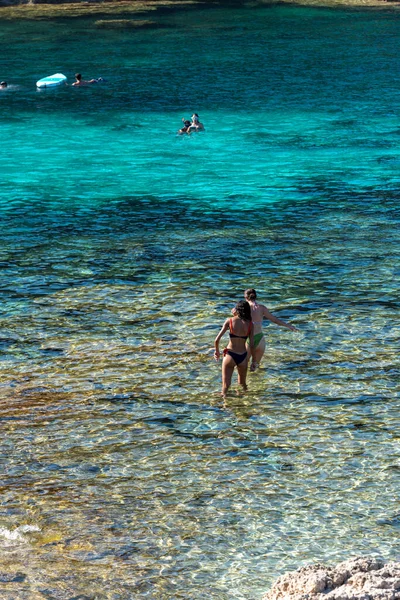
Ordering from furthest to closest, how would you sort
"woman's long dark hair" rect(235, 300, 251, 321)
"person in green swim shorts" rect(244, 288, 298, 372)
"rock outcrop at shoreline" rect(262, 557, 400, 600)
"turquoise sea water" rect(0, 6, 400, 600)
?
"person in green swim shorts" rect(244, 288, 298, 372)
"woman's long dark hair" rect(235, 300, 251, 321)
"turquoise sea water" rect(0, 6, 400, 600)
"rock outcrop at shoreline" rect(262, 557, 400, 600)

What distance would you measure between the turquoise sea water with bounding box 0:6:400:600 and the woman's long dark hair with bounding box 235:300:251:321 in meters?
1.60

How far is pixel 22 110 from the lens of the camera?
154ft

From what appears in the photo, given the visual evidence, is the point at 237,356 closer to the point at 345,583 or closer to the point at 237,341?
the point at 237,341

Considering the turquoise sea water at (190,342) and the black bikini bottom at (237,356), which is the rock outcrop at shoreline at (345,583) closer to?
the turquoise sea water at (190,342)

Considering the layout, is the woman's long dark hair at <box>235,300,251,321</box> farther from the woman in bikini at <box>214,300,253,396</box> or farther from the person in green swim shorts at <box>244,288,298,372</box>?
the person in green swim shorts at <box>244,288,298,372</box>

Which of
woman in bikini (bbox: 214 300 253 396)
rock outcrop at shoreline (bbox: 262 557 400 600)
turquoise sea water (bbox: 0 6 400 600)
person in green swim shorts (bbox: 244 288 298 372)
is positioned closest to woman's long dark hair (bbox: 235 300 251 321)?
woman in bikini (bbox: 214 300 253 396)

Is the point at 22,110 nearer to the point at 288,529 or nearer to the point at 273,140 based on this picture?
the point at 273,140

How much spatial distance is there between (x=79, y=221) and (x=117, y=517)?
18.0m

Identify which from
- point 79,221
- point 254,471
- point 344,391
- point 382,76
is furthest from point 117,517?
point 382,76

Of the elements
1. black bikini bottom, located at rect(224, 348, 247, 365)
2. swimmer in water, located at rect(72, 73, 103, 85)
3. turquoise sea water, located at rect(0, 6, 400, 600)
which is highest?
swimmer in water, located at rect(72, 73, 103, 85)

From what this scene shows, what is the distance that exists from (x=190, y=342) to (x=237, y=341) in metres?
2.94

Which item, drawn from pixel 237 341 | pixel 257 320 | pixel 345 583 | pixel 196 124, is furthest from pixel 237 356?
pixel 196 124

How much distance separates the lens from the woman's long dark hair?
17000mm

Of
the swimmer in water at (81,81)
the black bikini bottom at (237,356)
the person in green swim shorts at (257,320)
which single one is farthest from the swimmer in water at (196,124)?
the black bikini bottom at (237,356)
